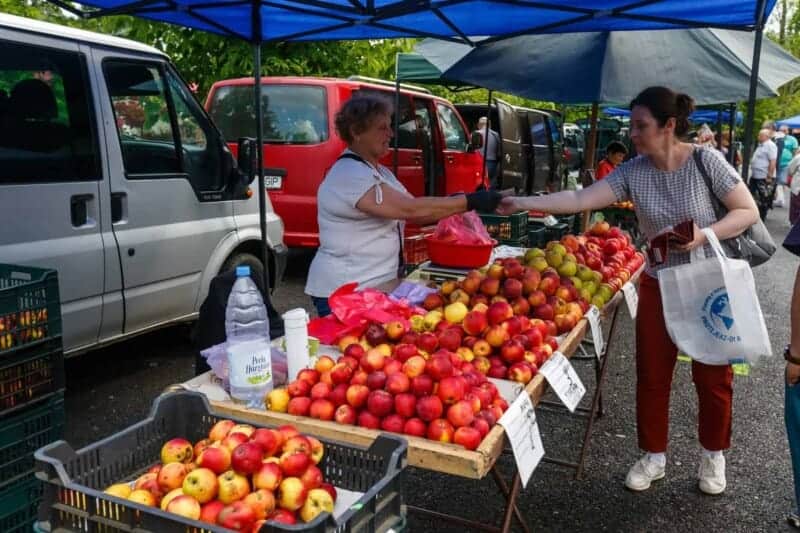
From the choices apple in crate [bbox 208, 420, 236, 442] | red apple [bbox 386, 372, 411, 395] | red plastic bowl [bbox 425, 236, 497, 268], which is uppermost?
red plastic bowl [bbox 425, 236, 497, 268]

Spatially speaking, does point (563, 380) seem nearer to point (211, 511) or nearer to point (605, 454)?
point (211, 511)

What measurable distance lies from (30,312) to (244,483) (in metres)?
1.39

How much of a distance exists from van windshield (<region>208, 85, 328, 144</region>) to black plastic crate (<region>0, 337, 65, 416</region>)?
16.4 ft

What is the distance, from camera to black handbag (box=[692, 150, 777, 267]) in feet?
10.6

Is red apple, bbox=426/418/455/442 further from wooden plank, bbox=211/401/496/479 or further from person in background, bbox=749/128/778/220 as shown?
person in background, bbox=749/128/778/220

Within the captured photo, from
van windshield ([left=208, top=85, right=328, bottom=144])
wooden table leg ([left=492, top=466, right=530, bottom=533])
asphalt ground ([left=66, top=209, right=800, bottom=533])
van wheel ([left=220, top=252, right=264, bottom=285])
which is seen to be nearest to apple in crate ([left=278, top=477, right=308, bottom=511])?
wooden table leg ([left=492, top=466, right=530, bottom=533])

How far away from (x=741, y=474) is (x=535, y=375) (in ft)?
7.34

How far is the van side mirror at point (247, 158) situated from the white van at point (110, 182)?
0.01m

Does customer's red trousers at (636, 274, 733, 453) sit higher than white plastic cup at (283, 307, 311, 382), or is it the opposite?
white plastic cup at (283, 307, 311, 382)

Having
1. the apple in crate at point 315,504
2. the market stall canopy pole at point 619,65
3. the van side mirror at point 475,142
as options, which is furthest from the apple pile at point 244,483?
the van side mirror at point 475,142

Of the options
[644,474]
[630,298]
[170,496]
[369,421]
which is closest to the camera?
[170,496]

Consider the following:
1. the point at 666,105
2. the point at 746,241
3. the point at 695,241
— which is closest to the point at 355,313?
the point at 695,241

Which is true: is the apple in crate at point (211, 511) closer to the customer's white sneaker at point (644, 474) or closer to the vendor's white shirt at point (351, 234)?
the vendor's white shirt at point (351, 234)

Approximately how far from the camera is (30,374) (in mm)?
2523
